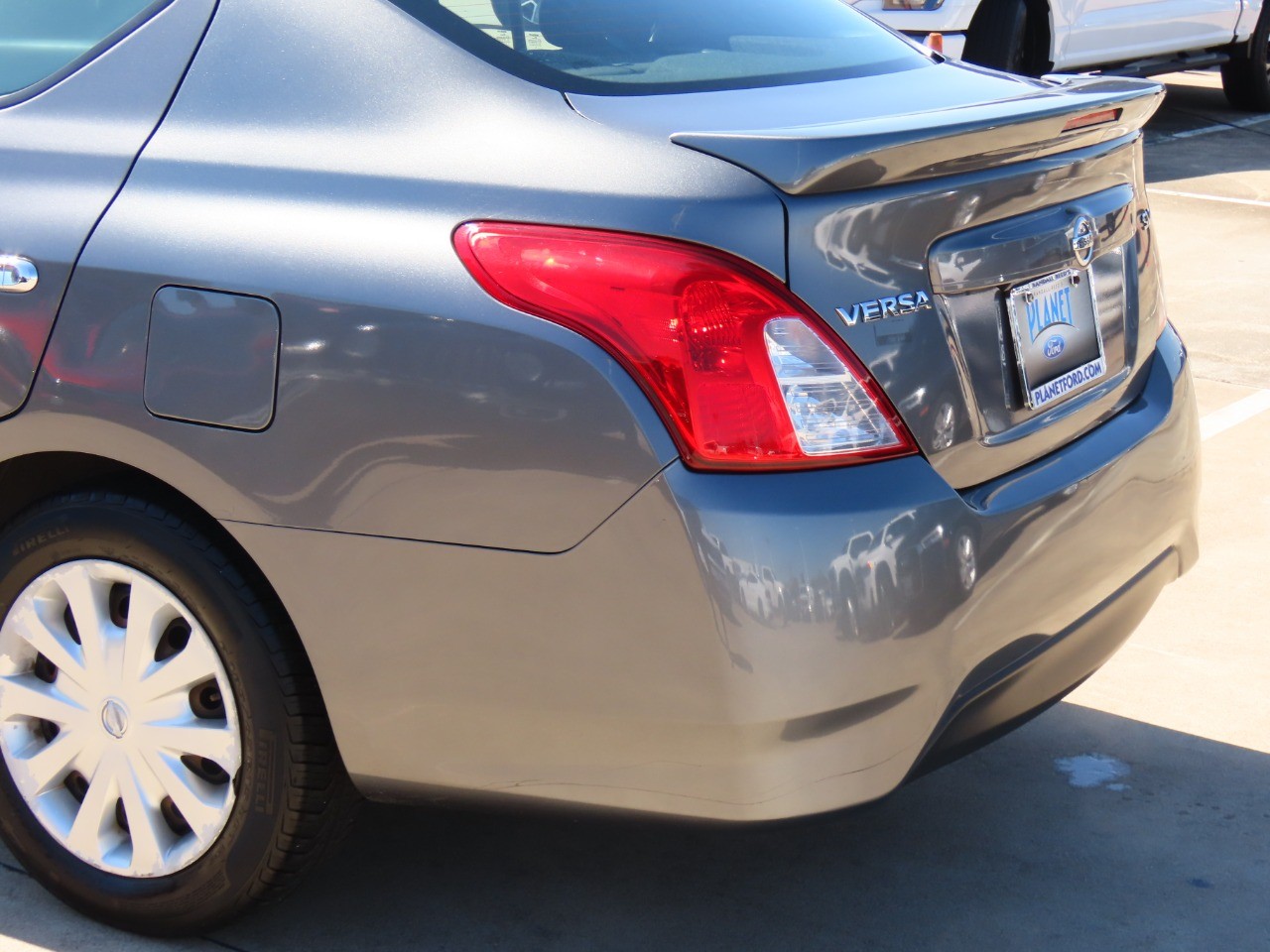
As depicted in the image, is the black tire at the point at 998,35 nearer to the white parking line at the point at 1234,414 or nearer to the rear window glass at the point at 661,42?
the white parking line at the point at 1234,414

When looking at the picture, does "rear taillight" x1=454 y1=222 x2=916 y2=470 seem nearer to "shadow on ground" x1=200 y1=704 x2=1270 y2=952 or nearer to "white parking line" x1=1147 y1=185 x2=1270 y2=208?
"shadow on ground" x1=200 y1=704 x2=1270 y2=952

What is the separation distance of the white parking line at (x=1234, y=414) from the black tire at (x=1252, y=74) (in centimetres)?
708

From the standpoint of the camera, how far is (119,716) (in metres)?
2.44

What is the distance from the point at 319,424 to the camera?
214 centimetres

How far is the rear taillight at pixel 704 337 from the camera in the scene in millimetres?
1995

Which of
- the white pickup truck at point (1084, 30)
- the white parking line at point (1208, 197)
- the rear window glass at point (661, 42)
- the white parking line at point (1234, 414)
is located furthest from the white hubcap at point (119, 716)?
the white parking line at point (1208, 197)

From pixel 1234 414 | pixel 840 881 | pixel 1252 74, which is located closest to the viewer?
pixel 840 881

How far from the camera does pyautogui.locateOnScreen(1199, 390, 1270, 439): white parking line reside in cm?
517

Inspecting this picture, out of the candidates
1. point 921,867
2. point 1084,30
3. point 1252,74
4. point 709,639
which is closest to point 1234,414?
point 921,867

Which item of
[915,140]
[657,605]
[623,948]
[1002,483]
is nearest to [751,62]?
[915,140]

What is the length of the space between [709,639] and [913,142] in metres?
0.70

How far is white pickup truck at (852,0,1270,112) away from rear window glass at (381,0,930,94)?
6.48 meters

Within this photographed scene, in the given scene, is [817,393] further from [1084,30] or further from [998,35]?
[1084,30]

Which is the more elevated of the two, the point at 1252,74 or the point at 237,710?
the point at 237,710
